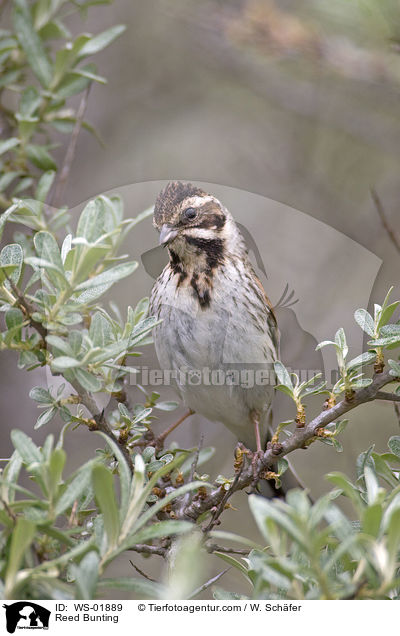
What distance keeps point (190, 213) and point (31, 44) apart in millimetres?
1095

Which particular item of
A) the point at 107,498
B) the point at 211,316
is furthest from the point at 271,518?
the point at 211,316

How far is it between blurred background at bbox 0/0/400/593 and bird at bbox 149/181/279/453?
282 mm

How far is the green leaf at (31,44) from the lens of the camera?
3512mm

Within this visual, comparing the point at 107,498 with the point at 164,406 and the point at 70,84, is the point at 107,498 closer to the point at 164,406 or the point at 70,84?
the point at 164,406

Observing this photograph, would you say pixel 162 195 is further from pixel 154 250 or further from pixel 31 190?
pixel 31 190

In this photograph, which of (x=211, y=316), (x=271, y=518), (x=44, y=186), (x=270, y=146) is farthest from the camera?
(x=270, y=146)

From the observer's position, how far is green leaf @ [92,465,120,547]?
176 centimetres

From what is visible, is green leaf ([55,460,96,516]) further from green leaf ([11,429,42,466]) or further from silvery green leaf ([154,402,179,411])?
silvery green leaf ([154,402,179,411])

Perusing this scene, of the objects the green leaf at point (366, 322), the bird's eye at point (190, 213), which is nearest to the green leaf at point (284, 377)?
the green leaf at point (366, 322)

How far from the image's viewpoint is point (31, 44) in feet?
11.7

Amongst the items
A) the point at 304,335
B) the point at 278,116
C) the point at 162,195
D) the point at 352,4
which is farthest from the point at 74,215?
the point at 278,116

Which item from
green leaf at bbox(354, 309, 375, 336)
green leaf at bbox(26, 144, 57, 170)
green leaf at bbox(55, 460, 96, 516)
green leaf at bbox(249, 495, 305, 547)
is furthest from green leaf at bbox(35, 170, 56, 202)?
green leaf at bbox(249, 495, 305, 547)

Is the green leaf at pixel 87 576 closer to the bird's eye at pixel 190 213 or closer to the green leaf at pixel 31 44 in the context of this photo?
the bird's eye at pixel 190 213
